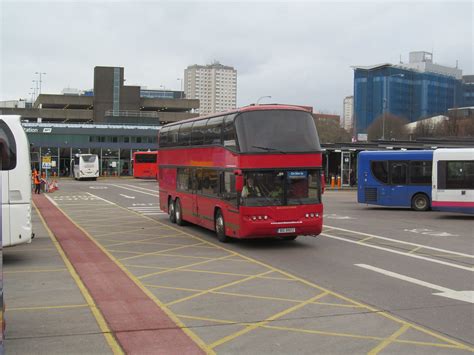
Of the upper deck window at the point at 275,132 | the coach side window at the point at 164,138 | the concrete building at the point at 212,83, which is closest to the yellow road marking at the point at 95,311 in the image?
the upper deck window at the point at 275,132

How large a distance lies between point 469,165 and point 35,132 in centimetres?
6361

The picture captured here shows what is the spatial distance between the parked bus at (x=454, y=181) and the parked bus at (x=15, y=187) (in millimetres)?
16512

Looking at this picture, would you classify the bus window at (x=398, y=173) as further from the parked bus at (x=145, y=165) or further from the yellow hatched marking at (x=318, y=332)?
the parked bus at (x=145, y=165)

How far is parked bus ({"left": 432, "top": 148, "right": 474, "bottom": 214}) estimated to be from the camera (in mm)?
21781

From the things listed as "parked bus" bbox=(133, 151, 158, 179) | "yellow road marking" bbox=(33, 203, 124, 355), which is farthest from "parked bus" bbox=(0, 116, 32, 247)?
"parked bus" bbox=(133, 151, 158, 179)

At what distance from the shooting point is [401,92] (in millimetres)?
101188

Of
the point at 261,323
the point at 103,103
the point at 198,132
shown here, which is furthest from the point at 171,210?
the point at 103,103

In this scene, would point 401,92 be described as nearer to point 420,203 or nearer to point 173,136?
point 420,203

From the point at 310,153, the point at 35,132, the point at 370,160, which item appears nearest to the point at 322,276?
the point at 310,153

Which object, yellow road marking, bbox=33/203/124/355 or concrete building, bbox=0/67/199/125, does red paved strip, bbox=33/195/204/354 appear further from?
concrete building, bbox=0/67/199/125

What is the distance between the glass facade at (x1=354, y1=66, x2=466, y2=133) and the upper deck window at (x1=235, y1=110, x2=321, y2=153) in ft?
276

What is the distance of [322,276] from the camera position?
33.8ft

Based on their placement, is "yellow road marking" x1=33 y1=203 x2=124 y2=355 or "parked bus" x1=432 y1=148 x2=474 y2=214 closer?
"yellow road marking" x1=33 y1=203 x2=124 y2=355

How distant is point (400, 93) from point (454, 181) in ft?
273
